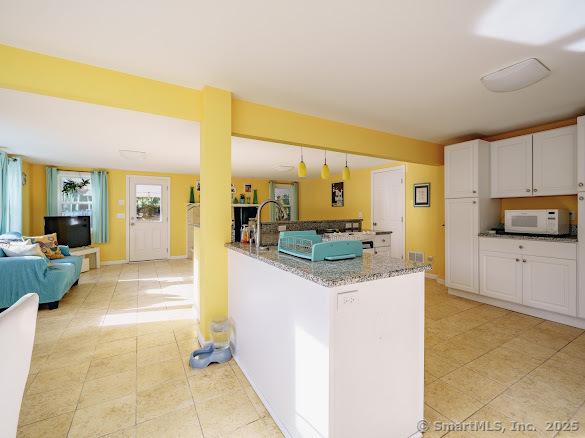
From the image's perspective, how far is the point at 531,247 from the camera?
10.4ft

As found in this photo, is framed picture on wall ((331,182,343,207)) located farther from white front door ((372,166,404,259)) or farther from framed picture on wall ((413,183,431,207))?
framed picture on wall ((413,183,431,207))

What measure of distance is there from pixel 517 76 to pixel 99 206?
744 cm

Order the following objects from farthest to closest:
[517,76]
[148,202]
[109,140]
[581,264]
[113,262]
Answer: [148,202], [113,262], [109,140], [581,264], [517,76]

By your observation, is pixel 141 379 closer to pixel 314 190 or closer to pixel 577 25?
pixel 577 25

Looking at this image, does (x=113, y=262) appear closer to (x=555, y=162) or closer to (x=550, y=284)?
(x=550, y=284)

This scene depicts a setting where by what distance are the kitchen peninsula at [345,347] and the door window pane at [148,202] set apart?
625 cm

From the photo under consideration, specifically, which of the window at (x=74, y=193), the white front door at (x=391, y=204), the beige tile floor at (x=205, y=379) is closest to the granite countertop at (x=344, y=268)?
the beige tile floor at (x=205, y=379)

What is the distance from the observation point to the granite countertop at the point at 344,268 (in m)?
1.18

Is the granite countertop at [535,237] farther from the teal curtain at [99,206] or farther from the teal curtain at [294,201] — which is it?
the teal curtain at [99,206]

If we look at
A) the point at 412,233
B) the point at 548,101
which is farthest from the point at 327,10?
the point at 412,233

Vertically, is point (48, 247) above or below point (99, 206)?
below

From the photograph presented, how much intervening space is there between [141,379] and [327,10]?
272 cm

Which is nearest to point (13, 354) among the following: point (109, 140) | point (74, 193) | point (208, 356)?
point (208, 356)

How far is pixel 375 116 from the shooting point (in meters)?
3.13
